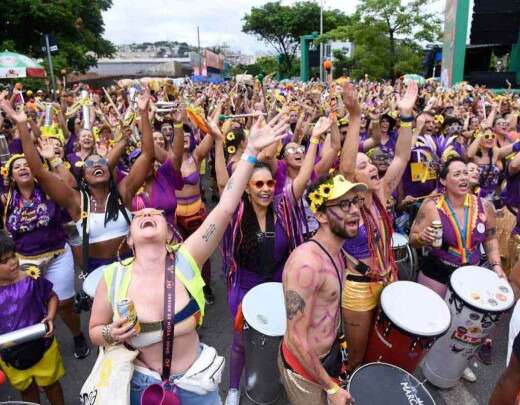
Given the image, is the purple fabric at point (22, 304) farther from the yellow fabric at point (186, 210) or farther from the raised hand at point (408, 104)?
the raised hand at point (408, 104)

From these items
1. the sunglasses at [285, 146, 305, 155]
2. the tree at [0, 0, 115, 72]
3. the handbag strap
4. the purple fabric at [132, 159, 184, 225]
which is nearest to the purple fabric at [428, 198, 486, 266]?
the sunglasses at [285, 146, 305, 155]

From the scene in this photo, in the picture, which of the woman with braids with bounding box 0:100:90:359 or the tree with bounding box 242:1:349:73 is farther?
the tree with bounding box 242:1:349:73

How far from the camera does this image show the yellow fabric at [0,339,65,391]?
111 inches

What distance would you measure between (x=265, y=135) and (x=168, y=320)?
1171 mm

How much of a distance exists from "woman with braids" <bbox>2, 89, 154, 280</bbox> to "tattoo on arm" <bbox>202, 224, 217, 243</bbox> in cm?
152

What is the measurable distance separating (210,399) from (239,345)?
0.91m

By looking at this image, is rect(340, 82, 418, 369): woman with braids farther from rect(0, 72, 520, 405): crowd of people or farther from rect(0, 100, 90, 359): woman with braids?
rect(0, 100, 90, 359): woman with braids

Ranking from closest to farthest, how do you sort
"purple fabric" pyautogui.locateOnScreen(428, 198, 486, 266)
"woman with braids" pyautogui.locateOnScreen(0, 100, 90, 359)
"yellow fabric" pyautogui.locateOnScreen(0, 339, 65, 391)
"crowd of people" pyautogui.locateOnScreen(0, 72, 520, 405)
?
"crowd of people" pyautogui.locateOnScreen(0, 72, 520, 405)
"yellow fabric" pyautogui.locateOnScreen(0, 339, 65, 391)
"purple fabric" pyautogui.locateOnScreen(428, 198, 486, 266)
"woman with braids" pyautogui.locateOnScreen(0, 100, 90, 359)

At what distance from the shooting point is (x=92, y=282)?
3119 mm

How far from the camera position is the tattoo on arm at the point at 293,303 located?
211cm

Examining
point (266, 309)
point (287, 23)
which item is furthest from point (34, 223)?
point (287, 23)

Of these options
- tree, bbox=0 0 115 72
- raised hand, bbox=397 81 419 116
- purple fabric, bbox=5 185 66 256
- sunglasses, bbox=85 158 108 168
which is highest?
tree, bbox=0 0 115 72

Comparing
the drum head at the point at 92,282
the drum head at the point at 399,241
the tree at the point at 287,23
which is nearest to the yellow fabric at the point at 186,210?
the drum head at the point at 92,282

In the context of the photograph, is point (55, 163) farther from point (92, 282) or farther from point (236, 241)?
point (236, 241)
